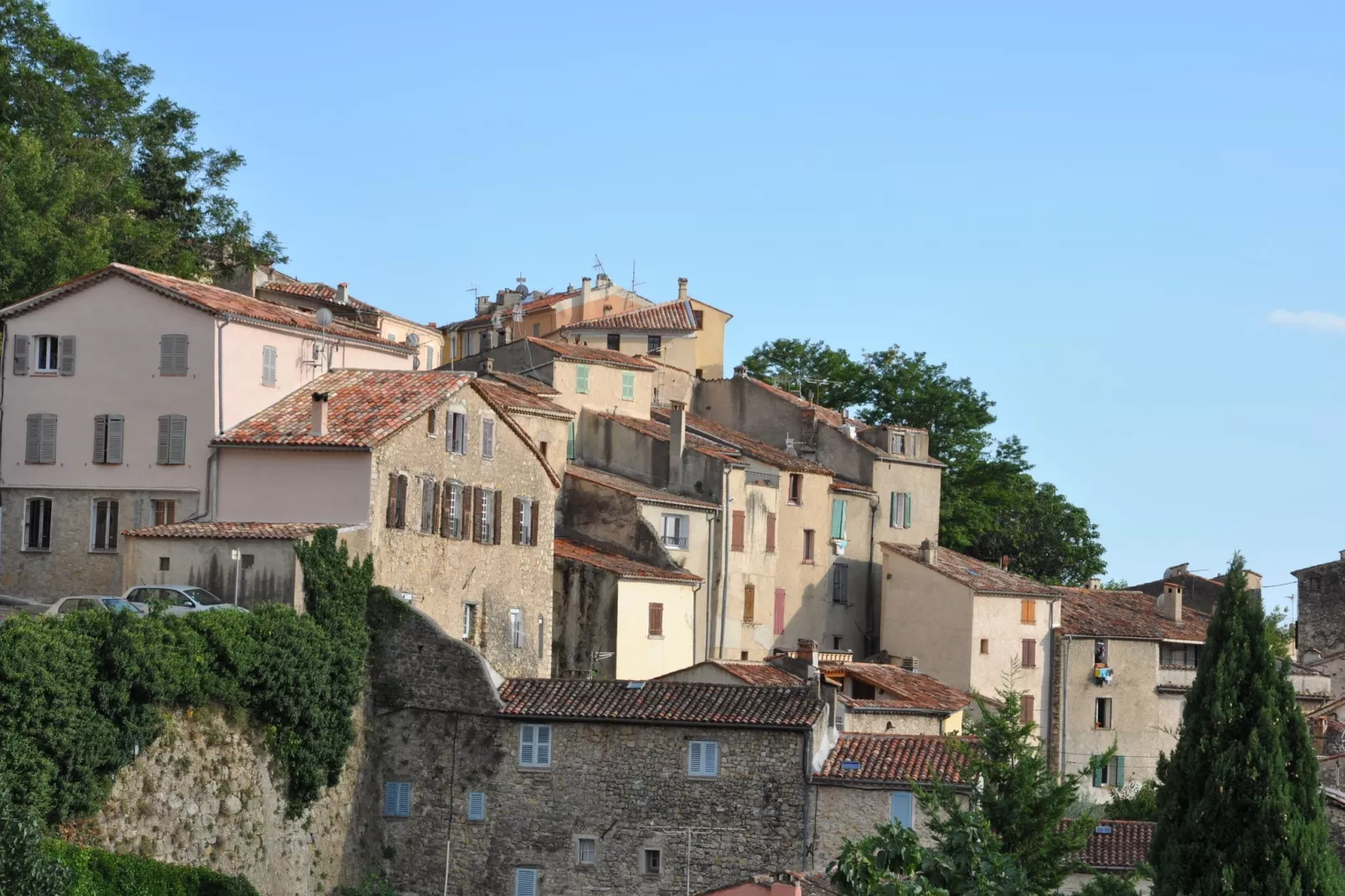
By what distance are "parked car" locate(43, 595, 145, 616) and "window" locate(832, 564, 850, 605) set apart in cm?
3058

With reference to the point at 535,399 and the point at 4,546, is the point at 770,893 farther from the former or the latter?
the point at 535,399

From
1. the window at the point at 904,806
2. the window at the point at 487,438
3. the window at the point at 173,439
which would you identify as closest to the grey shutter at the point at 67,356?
the window at the point at 173,439

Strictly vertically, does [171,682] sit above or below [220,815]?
above

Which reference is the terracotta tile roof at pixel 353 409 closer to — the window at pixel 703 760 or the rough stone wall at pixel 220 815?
the rough stone wall at pixel 220 815

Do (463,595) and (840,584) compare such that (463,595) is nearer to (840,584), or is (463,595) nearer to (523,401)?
(523,401)

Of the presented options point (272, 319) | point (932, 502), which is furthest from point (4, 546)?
point (932, 502)

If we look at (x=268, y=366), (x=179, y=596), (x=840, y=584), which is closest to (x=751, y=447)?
(x=840, y=584)

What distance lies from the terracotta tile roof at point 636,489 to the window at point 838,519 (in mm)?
6946

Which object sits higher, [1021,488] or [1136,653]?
[1021,488]

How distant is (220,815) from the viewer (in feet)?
141

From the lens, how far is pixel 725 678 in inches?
2069

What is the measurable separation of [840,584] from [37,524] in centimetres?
2842

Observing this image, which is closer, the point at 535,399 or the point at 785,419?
the point at 535,399

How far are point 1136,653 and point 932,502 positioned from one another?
8531 mm
